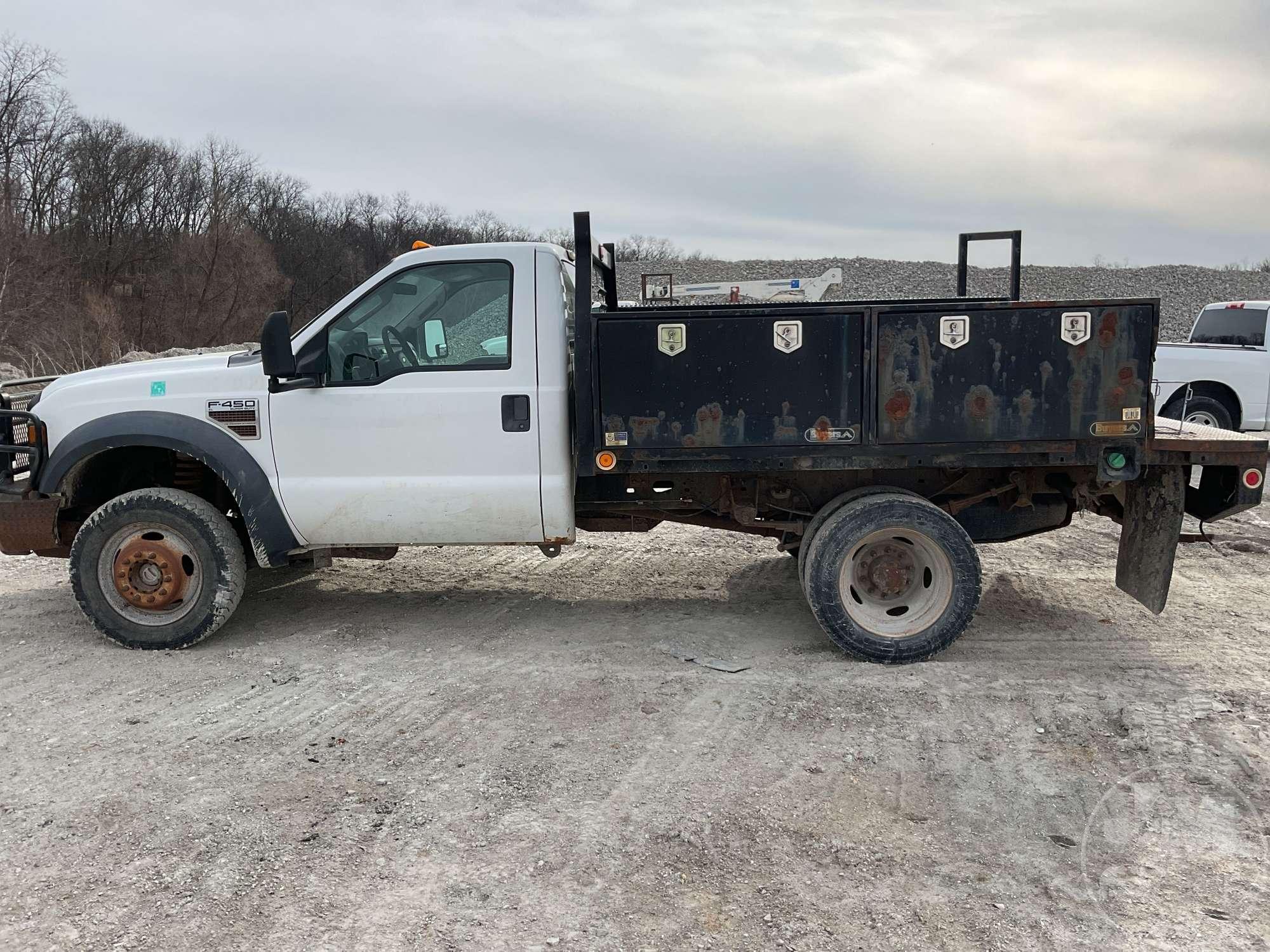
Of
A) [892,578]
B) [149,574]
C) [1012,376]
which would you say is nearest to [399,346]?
[149,574]

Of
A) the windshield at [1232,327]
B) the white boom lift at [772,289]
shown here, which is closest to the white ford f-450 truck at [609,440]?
the white boom lift at [772,289]

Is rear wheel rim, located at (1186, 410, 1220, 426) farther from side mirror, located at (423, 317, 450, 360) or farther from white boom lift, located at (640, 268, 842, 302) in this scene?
side mirror, located at (423, 317, 450, 360)

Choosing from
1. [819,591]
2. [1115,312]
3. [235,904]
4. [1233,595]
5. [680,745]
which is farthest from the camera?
[1233,595]

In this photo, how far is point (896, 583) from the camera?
5.63m

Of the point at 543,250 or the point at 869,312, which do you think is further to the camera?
the point at 543,250

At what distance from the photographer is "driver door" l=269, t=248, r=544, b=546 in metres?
5.50

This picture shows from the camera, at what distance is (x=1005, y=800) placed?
3.96 m

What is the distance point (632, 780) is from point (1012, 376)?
2802 mm

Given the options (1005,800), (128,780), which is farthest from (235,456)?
(1005,800)

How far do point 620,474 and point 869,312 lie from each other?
5.40ft

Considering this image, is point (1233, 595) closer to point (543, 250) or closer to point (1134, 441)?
point (1134, 441)

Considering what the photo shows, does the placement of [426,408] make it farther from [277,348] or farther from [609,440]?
[609,440]

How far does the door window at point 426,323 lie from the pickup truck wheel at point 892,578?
6.93ft

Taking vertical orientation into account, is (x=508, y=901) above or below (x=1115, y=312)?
below
